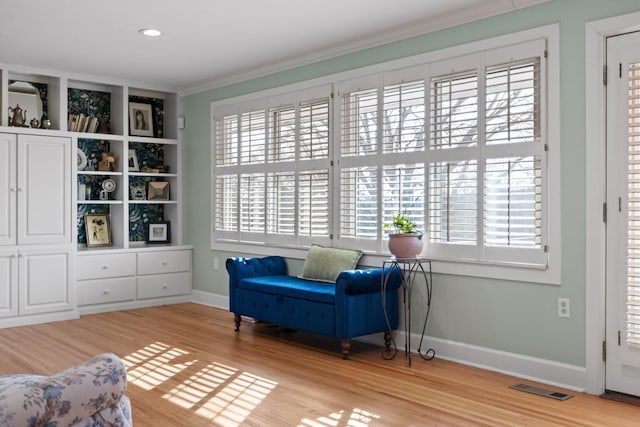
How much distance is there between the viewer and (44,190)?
19.2ft

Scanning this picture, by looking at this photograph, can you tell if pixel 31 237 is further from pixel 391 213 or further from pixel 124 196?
pixel 391 213

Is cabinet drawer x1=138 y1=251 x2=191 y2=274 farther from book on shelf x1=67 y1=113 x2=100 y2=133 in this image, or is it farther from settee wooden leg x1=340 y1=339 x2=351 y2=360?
settee wooden leg x1=340 y1=339 x2=351 y2=360

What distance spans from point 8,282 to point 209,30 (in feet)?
9.95

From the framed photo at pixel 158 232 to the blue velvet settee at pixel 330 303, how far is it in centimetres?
213

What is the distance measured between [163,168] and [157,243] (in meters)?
0.89

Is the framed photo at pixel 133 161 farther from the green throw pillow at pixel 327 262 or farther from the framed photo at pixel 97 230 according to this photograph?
the green throw pillow at pixel 327 262

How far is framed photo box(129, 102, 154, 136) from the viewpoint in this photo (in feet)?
22.5

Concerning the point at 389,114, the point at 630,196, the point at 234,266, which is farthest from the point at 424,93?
the point at 234,266

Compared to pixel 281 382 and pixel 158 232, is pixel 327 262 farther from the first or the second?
pixel 158 232

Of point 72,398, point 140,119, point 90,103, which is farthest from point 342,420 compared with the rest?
point 90,103

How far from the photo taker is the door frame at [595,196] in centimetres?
355

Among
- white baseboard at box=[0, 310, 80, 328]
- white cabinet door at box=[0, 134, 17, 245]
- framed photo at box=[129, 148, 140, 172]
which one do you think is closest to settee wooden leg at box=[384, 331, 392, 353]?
white baseboard at box=[0, 310, 80, 328]

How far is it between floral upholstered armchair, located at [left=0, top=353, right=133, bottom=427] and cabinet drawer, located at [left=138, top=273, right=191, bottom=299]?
16.8ft

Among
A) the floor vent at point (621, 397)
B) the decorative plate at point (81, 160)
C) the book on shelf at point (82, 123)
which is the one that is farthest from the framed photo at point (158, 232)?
the floor vent at point (621, 397)
